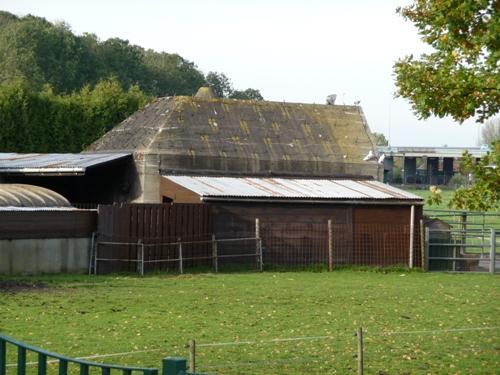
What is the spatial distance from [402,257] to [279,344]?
60.1 feet

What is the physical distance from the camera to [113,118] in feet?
191

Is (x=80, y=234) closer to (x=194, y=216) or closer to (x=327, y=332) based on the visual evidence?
(x=194, y=216)

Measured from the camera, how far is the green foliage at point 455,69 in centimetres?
1584

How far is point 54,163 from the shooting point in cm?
3719

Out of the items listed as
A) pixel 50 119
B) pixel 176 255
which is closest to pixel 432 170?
pixel 50 119

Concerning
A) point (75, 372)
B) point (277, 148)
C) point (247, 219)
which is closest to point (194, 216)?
point (247, 219)

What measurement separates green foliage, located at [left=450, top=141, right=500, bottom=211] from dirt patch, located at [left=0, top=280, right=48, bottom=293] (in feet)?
41.1

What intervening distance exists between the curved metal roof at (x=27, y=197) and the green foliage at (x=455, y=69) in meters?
16.3

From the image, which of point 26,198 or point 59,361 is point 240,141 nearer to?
point 26,198

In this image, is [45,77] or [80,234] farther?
[45,77]

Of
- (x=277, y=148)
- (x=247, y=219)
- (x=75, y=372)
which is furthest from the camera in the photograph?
(x=277, y=148)

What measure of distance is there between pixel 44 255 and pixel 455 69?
1697cm

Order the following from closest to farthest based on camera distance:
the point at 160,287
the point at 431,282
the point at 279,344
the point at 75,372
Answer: the point at 75,372
the point at 279,344
the point at 160,287
the point at 431,282

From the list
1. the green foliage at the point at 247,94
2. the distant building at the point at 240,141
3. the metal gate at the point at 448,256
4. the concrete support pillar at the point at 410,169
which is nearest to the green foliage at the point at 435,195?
the metal gate at the point at 448,256
